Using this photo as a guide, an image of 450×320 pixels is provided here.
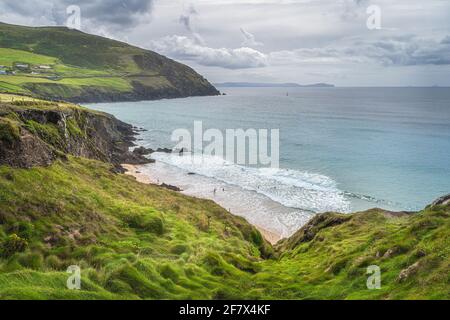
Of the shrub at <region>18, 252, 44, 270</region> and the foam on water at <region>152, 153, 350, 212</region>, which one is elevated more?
the shrub at <region>18, 252, 44, 270</region>

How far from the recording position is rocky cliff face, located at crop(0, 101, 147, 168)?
1070 inches

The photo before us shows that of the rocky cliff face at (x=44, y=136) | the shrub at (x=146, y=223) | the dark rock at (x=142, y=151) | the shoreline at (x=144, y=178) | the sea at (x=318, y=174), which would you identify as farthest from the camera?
the dark rock at (x=142, y=151)

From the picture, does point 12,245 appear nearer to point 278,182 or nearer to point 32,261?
point 32,261

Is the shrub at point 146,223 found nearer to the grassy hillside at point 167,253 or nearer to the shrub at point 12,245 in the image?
the grassy hillside at point 167,253

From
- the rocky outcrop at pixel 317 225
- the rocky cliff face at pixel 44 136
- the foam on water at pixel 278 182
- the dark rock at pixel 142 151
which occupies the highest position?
the rocky cliff face at pixel 44 136

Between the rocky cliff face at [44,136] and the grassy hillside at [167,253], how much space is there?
49 centimetres

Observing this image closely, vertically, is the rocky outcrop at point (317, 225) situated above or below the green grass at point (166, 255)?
below

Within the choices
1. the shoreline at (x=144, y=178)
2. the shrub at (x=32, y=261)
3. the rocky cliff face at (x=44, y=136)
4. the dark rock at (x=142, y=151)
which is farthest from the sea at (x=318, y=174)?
the shrub at (x=32, y=261)

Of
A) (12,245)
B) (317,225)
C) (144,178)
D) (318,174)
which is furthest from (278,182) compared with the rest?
(12,245)

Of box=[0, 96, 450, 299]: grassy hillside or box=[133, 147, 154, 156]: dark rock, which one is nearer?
box=[0, 96, 450, 299]: grassy hillside

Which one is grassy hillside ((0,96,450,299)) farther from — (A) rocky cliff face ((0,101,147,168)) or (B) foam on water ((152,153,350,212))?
(B) foam on water ((152,153,350,212))

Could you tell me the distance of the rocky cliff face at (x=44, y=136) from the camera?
27188 millimetres

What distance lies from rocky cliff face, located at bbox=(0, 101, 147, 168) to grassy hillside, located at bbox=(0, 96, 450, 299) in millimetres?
486

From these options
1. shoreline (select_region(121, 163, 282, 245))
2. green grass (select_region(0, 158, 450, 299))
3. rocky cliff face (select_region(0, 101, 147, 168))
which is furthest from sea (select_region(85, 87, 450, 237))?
green grass (select_region(0, 158, 450, 299))
